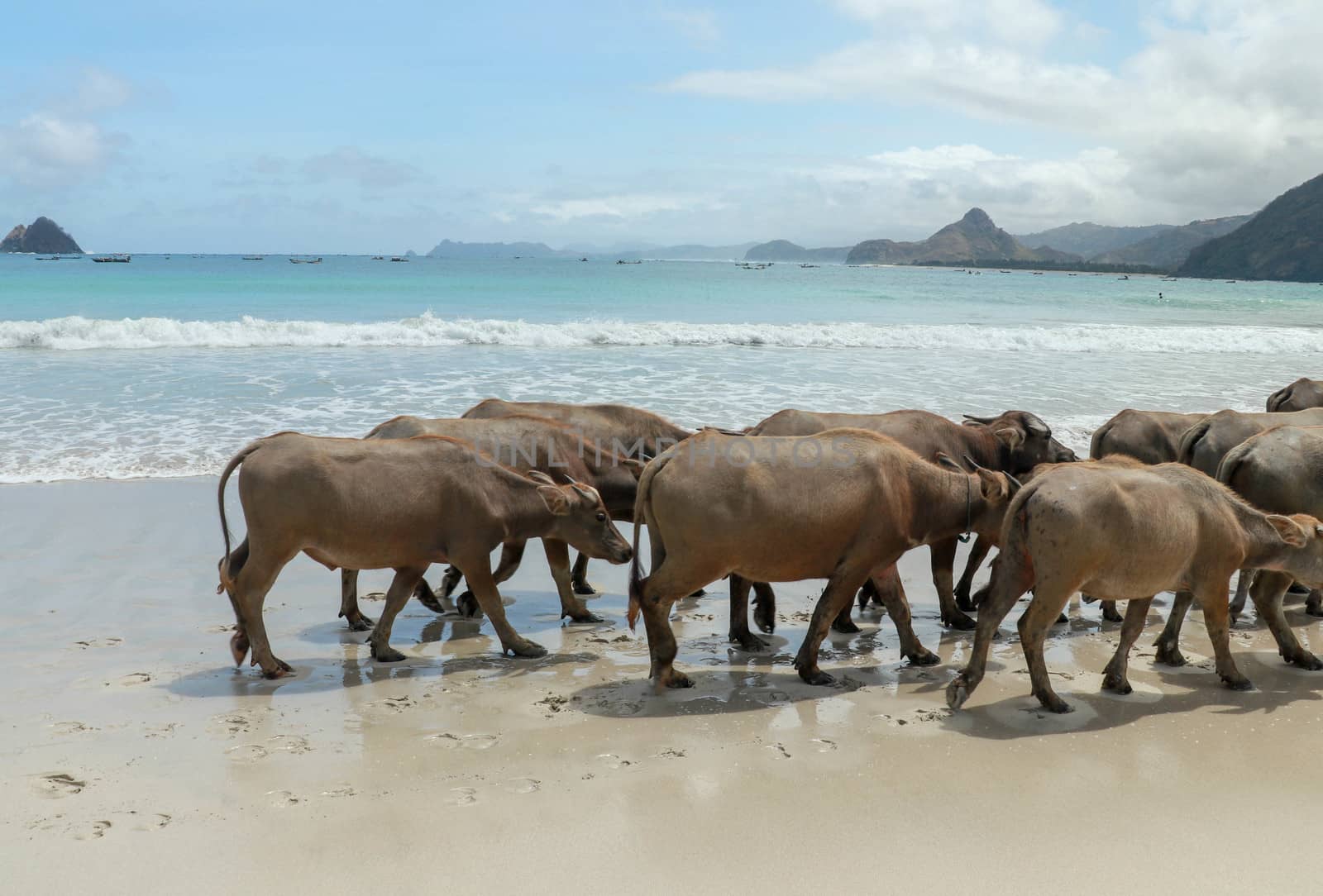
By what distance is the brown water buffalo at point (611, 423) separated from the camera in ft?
30.9

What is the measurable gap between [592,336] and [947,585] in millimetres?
21921

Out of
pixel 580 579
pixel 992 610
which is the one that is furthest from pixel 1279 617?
pixel 580 579

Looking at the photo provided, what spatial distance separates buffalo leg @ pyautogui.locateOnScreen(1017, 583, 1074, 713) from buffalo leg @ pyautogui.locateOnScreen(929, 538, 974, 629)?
1811mm

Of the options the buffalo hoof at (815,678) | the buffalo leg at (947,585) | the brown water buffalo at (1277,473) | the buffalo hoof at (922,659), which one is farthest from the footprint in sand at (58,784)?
the brown water buffalo at (1277,473)

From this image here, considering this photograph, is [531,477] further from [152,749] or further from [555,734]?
[152,749]

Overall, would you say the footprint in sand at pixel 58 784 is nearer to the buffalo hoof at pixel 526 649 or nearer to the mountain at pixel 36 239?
the buffalo hoof at pixel 526 649

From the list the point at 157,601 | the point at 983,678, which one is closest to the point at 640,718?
the point at 983,678

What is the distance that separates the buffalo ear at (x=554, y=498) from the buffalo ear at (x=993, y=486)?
293cm

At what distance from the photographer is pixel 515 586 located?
9172 mm

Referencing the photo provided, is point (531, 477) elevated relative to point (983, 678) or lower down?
elevated

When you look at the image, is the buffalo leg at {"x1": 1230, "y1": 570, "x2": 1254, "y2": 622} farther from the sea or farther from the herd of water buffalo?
the sea

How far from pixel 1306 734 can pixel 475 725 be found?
453 centimetres

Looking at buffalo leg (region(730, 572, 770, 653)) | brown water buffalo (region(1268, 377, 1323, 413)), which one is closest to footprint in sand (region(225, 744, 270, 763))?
buffalo leg (region(730, 572, 770, 653))

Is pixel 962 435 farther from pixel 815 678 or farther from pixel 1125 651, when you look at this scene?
pixel 815 678
